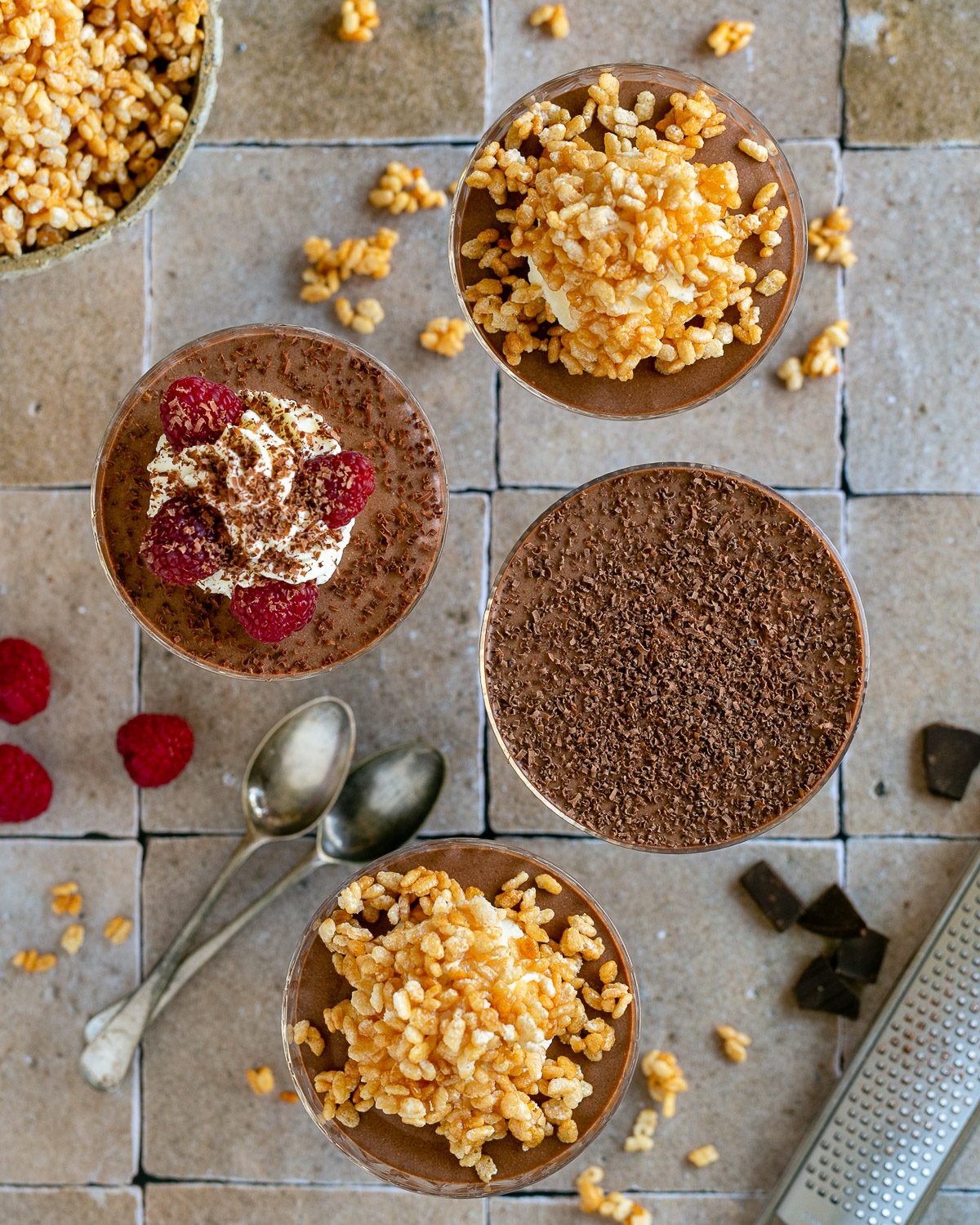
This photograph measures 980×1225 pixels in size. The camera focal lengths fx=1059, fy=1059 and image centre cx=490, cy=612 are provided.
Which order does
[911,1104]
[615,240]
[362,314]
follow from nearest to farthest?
1. [615,240]
2. [911,1104]
3. [362,314]

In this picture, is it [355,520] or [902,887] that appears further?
[902,887]

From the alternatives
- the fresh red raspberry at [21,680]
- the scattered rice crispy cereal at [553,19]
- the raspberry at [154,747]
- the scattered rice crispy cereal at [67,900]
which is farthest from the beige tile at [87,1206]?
the scattered rice crispy cereal at [553,19]

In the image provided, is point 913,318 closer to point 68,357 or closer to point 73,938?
point 68,357

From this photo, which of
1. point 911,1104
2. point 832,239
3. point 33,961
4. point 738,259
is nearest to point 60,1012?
point 33,961

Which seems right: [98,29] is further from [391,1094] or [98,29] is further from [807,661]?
[391,1094]

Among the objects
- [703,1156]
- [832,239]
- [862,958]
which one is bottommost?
[703,1156]

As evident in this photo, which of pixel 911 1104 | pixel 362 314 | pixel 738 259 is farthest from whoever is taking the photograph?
pixel 362 314

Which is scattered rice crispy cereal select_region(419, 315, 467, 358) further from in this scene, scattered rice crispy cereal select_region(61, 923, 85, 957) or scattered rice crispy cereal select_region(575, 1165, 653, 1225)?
scattered rice crispy cereal select_region(575, 1165, 653, 1225)
